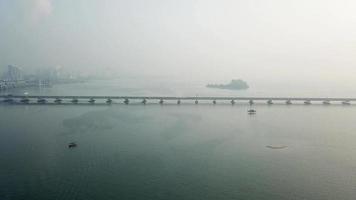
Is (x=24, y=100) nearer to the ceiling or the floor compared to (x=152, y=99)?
nearer to the ceiling

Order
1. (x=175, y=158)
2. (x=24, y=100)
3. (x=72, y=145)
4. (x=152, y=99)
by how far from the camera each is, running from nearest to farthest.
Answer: (x=175, y=158) → (x=72, y=145) → (x=24, y=100) → (x=152, y=99)

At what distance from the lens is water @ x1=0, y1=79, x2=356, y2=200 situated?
10539 mm

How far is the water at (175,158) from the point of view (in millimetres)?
10539

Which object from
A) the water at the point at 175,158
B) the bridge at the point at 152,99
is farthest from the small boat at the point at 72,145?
the bridge at the point at 152,99

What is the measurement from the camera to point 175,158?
1400cm

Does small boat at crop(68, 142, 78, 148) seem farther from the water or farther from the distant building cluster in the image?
the distant building cluster

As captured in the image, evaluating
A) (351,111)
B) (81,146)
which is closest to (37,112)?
(81,146)

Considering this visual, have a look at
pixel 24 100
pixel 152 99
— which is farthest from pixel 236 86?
pixel 24 100

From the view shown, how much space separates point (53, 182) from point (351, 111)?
2704cm

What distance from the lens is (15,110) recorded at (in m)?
28.5

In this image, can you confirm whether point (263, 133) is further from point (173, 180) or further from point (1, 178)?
point (1, 178)

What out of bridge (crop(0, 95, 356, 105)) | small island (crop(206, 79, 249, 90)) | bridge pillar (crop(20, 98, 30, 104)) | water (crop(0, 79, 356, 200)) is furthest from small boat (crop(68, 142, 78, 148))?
small island (crop(206, 79, 249, 90))

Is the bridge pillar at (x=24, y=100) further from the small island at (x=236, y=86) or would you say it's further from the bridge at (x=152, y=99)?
the small island at (x=236, y=86)

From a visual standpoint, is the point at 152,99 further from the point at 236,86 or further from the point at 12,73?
the point at 12,73
